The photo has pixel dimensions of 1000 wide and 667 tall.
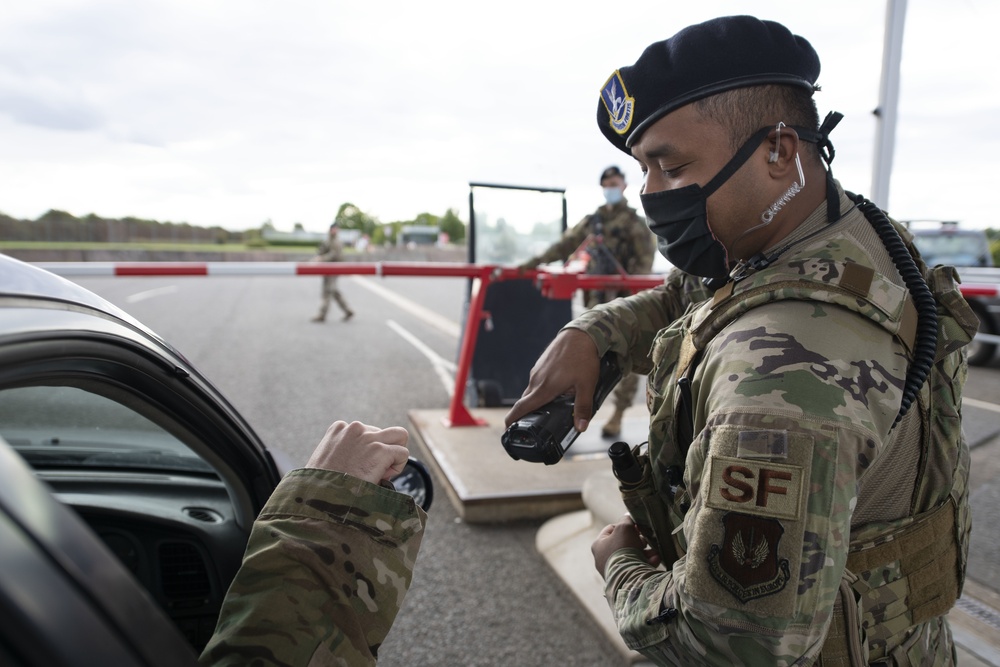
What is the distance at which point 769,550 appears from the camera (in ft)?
2.97

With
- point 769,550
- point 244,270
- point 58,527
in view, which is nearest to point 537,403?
point 769,550

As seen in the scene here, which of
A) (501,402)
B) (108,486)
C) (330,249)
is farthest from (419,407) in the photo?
(330,249)

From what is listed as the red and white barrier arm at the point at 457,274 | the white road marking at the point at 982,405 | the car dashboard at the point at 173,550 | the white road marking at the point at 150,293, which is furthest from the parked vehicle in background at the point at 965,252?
the white road marking at the point at 150,293

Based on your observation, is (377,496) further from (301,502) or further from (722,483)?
(722,483)

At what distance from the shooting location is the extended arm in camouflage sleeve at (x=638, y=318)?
1.62 metres

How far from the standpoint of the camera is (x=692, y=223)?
48.9 inches

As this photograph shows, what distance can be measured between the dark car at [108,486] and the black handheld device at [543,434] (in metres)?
0.32

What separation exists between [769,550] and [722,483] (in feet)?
0.33

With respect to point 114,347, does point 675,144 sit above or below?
above

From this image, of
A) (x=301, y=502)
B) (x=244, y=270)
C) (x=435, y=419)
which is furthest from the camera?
(x=435, y=419)

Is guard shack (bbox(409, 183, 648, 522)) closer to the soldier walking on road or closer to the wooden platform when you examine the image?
the wooden platform

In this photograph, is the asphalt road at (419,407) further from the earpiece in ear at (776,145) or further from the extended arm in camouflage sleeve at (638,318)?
the earpiece in ear at (776,145)

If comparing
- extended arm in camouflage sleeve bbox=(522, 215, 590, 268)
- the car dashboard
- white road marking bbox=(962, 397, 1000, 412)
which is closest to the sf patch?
the car dashboard

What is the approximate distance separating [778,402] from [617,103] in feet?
2.23
